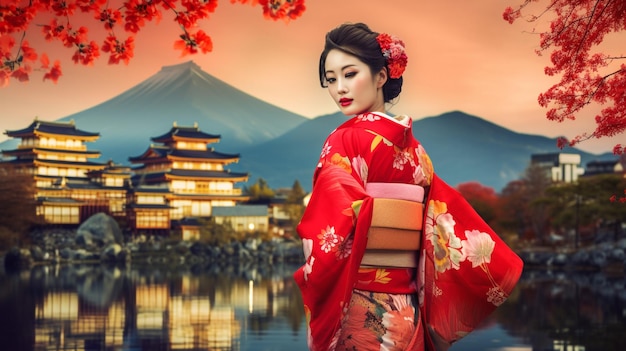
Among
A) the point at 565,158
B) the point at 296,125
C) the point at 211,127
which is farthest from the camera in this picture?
the point at 296,125

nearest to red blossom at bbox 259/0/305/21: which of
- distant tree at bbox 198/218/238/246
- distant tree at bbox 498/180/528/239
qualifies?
distant tree at bbox 498/180/528/239

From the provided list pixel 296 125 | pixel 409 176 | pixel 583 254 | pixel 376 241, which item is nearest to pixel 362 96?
pixel 409 176

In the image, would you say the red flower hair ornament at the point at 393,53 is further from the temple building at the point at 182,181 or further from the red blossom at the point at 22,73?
the temple building at the point at 182,181

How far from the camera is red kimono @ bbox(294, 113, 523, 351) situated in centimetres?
281

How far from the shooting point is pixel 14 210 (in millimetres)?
35969

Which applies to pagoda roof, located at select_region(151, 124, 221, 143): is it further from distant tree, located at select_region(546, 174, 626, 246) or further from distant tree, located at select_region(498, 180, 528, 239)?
distant tree, located at select_region(546, 174, 626, 246)

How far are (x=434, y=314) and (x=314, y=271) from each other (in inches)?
23.5

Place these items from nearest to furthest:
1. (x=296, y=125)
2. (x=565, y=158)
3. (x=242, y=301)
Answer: (x=242, y=301)
(x=565, y=158)
(x=296, y=125)

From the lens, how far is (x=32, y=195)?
39969 millimetres

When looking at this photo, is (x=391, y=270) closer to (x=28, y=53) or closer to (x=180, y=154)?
(x=28, y=53)

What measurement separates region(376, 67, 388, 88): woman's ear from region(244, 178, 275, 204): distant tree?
153 ft

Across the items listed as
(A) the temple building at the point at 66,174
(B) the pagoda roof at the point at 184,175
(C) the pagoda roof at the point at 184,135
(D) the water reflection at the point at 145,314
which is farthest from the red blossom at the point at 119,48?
(C) the pagoda roof at the point at 184,135

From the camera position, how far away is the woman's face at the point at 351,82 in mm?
3143

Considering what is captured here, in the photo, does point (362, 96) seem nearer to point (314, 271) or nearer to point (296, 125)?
point (314, 271)
